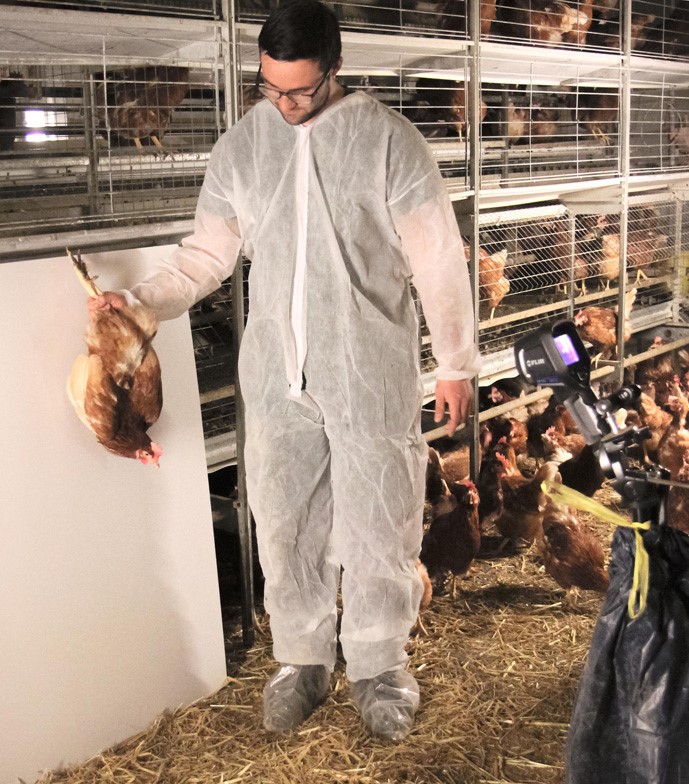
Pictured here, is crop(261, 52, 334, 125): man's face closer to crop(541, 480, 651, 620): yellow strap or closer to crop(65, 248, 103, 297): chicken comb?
crop(65, 248, 103, 297): chicken comb

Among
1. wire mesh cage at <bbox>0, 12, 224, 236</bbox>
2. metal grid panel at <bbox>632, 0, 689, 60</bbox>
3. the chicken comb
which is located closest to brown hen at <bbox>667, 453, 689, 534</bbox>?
wire mesh cage at <bbox>0, 12, 224, 236</bbox>

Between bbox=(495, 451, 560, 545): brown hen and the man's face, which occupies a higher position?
the man's face

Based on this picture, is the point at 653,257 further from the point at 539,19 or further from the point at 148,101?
the point at 148,101

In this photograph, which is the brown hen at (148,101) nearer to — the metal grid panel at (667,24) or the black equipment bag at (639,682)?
the black equipment bag at (639,682)

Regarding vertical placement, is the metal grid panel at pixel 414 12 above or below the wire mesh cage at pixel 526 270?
above

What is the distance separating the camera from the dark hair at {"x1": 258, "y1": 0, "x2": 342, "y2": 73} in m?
2.29

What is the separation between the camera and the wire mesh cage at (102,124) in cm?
272

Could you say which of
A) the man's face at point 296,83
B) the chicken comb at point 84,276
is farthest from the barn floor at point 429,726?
the man's face at point 296,83

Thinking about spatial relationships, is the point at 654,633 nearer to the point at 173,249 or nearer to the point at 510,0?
the point at 173,249

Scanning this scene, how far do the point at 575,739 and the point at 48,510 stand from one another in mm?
1390

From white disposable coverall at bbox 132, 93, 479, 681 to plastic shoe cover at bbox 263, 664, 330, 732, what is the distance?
0.05 meters

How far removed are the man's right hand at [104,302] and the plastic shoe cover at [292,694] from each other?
3.72 ft

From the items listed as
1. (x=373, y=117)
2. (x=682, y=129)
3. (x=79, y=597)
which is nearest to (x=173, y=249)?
(x=373, y=117)

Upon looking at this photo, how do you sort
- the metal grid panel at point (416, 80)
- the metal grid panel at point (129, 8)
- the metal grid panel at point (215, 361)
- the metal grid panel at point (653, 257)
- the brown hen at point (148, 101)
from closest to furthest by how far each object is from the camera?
1. the metal grid panel at point (129, 8)
2. the brown hen at point (148, 101)
3. the metal grid panel at point (416, 80)
4. the metal grid panel at point (215, 361)
5. the metal grid panel at point (653, 257)
